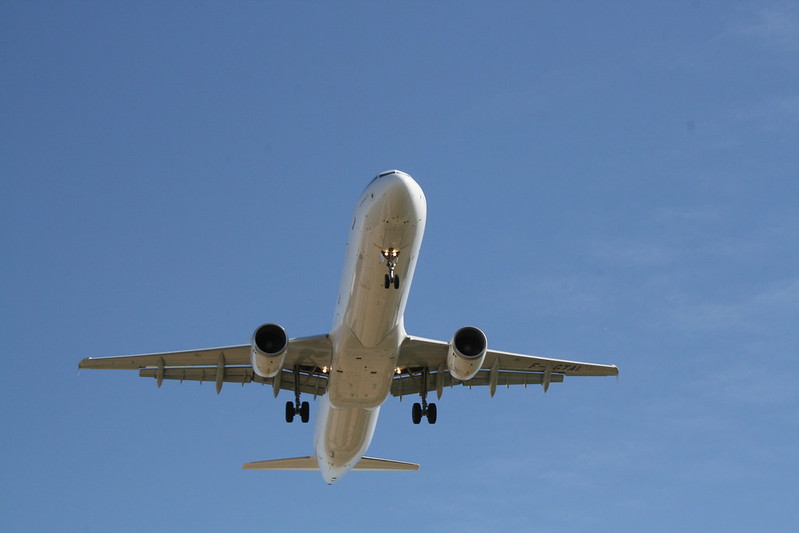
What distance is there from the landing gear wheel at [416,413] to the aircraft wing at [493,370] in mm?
515

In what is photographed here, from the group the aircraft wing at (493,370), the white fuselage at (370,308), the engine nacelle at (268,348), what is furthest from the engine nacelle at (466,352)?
the engine nacelle at (268,348)

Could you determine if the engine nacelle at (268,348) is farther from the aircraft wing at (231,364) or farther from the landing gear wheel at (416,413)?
the landing gear wheel at (416,413)

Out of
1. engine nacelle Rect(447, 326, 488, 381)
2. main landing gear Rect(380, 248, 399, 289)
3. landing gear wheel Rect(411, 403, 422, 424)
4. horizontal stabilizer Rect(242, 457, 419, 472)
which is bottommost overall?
horizontal stabilizer Rect(242, 457, 419, 472)

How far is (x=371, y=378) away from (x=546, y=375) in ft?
21.3

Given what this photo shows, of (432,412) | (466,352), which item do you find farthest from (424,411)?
(466,352)

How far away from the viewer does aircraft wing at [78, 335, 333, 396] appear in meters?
28.5

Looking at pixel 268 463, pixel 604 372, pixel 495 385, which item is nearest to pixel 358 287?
pixel 495 385

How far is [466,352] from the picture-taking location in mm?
27219

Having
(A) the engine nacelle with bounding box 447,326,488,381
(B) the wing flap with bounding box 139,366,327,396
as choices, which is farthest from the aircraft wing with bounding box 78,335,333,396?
(A) the engine nacelle with bounding box 447,326,488,381

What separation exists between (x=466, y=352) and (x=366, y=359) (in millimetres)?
2591

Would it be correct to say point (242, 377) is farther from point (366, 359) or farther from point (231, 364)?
point (366, 359)

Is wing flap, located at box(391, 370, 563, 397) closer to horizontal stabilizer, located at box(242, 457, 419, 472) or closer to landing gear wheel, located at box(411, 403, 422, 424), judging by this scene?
landing gear wheel, located at box(411, 403, 422, 424)

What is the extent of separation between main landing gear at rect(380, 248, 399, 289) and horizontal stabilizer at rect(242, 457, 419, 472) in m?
11.8

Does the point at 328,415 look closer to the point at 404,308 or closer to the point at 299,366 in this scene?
the point at 299,366
